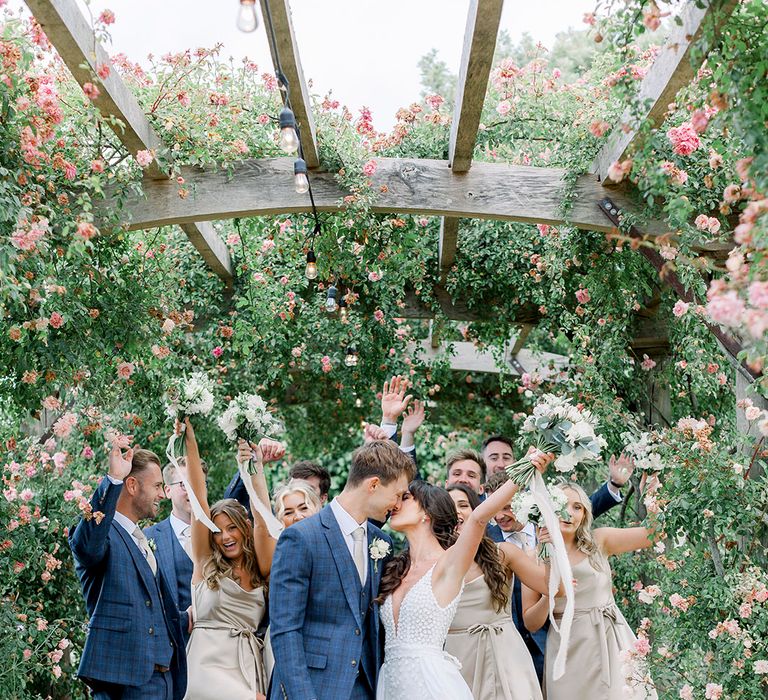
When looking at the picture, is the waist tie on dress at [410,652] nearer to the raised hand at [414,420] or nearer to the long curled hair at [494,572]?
the long curled hair at [494,572]

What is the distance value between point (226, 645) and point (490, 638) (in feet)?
3.43

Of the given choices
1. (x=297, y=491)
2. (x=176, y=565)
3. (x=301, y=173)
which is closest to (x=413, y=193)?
(x=301, y=173)

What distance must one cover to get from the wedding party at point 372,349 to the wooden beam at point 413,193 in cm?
2

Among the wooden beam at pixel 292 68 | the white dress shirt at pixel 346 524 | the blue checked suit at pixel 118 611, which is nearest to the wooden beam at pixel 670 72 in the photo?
the wooden beam at pixel 292 68

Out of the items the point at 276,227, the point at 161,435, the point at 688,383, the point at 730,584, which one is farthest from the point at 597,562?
the point at 161,435

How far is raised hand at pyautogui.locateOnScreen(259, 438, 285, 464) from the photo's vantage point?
4078 mm

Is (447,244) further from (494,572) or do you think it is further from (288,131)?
(494,572)

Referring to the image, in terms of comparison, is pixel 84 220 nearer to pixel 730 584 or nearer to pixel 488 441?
pixel 488 441

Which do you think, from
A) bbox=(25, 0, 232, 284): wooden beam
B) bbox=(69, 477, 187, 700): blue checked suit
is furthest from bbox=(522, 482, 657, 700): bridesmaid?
bbox=(25, 0, 232, 284): wooden beam

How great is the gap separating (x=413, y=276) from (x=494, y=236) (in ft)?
2.63

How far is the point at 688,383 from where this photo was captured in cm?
587

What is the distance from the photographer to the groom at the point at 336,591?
293 cm

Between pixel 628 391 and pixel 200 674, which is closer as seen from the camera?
pixel 200 674

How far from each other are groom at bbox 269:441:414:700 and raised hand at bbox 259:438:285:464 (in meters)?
0.91
